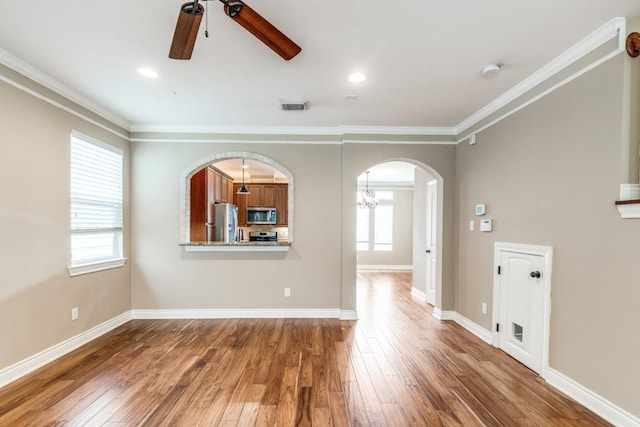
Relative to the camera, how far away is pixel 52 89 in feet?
9.50

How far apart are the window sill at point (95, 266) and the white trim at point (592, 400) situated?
462 centimetres

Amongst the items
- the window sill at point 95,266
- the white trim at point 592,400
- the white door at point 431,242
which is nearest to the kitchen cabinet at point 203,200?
the window sill at point 95,266

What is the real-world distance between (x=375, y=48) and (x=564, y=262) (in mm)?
2286

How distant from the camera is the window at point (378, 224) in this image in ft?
29.9

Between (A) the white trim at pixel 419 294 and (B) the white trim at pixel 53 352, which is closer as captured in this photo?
(B) the white trim at pixel 53 352

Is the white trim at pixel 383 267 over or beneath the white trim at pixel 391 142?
beneath

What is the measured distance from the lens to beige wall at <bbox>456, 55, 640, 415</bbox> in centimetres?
199

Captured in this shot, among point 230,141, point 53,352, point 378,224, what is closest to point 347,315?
point 230,141

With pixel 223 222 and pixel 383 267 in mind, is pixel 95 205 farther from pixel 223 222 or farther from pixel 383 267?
pixel 383 267

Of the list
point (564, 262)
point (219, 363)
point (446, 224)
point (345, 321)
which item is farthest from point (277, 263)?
point (564, 262)

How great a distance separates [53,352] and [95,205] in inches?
61.8

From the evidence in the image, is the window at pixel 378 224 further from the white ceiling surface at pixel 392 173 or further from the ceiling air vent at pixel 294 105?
the ceiling air vent at pixel 294 105

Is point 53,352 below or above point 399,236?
below

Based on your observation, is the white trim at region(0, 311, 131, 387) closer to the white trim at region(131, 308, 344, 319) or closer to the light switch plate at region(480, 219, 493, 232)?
the white trim at region(131, 308, 344, 319)
